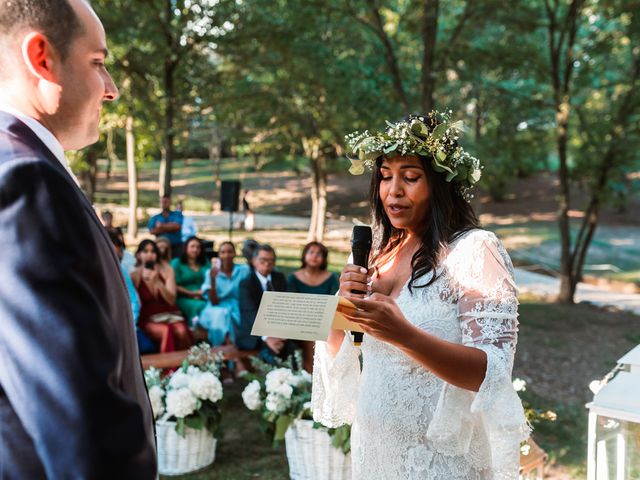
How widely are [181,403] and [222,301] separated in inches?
121

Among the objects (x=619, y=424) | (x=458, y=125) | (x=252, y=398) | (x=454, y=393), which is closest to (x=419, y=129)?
(x=458, y=125)

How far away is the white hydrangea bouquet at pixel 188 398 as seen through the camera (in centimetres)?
484

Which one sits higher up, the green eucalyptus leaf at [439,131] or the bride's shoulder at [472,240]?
the green eucalyptus leaf at [439,131]

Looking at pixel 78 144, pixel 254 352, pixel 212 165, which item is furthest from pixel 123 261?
pixel 212 165

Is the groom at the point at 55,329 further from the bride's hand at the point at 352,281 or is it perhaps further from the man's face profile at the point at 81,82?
the bride's hand at the point at 352,281

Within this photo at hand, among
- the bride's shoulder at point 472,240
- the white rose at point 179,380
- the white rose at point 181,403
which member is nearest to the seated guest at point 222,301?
the white rose at point 179,380

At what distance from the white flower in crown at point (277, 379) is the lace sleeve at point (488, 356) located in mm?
2735

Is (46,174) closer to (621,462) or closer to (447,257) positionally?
(447,257)

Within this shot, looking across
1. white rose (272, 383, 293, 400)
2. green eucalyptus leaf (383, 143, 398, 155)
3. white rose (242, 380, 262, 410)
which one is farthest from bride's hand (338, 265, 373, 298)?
white rose (242, 380, 262, 410)

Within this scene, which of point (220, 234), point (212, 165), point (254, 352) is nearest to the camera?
point (254, 352)

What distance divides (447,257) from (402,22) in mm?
9340

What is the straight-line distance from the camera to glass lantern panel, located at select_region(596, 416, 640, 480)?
2.38 metres

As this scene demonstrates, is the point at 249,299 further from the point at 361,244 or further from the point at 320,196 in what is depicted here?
the point at 320,196

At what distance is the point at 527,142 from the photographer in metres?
12.4
